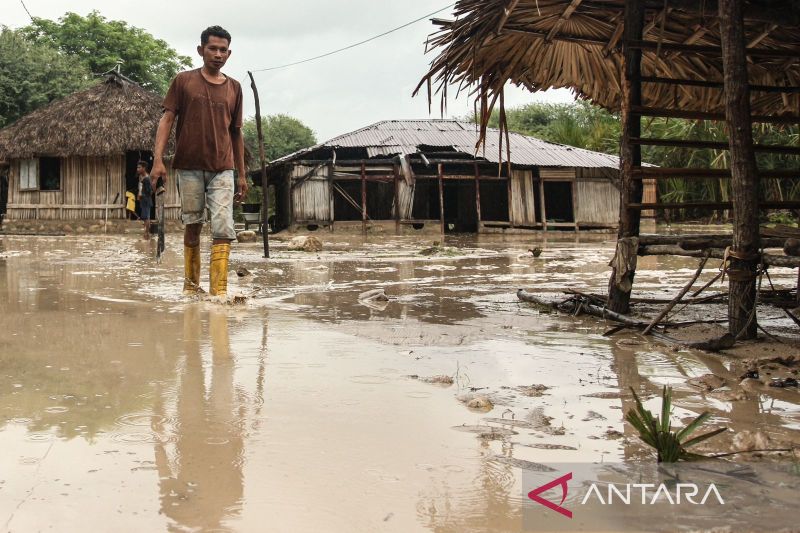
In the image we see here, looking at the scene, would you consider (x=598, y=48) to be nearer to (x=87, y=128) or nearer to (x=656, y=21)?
(x=656, y=21)

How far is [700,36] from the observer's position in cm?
614

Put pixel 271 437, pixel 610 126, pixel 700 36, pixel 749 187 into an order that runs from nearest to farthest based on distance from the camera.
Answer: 1. pixel 271 437
2. pixel 749 187
3. pixel 700 36
4. pixel 610 126

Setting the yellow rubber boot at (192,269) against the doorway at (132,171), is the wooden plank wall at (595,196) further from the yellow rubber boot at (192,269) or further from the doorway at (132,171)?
the yellow rubber boot at (192,269)

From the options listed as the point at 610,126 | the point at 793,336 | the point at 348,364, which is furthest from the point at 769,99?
the point at 610,126

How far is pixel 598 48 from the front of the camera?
7012 millimetres

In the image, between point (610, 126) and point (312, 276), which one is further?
point (610, 126)

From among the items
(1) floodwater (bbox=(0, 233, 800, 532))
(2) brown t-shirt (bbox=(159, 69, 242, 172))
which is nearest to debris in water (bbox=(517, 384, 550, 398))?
(1) floodwater (bbox=(0, 233, 800, 532))

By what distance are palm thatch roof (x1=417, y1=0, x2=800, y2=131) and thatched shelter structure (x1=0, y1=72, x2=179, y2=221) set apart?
58.3ft

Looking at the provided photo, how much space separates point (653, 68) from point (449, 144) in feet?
58.6

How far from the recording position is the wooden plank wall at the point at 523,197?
25547 millimetres

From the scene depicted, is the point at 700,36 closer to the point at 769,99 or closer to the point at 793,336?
the point at 769,99

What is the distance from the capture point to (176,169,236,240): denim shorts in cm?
584

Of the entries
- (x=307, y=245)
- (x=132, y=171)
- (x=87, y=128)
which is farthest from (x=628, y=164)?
(x=132, y=171)

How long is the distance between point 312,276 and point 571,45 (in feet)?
11.5
